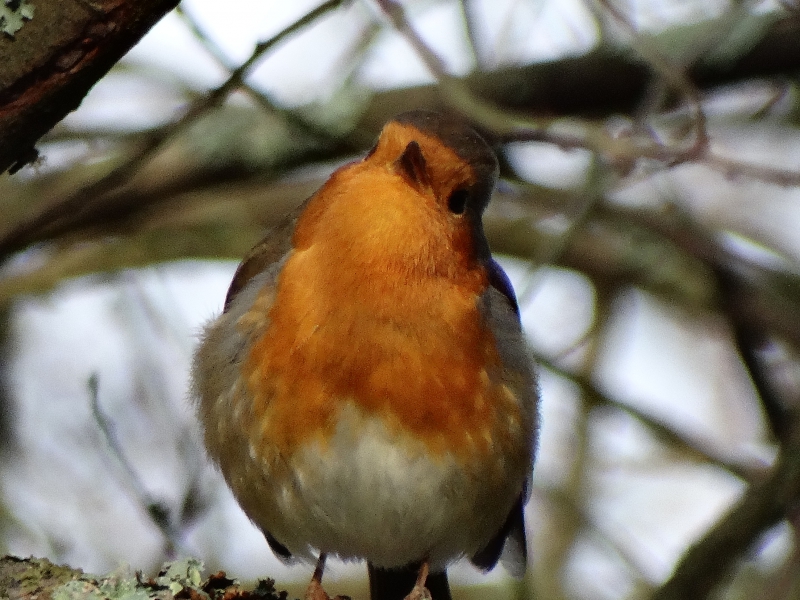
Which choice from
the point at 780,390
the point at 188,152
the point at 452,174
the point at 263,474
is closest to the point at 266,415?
the point at 263,474

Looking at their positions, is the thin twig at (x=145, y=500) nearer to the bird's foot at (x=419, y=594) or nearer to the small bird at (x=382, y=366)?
the small bird at (x=382, y=366)

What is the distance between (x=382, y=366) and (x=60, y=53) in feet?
4.21

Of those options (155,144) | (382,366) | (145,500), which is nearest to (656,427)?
(382,366)

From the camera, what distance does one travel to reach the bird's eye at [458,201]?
2994 mm

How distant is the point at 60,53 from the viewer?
193 centimetres

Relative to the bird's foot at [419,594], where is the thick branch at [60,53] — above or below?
above

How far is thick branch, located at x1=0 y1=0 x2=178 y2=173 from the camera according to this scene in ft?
6.23

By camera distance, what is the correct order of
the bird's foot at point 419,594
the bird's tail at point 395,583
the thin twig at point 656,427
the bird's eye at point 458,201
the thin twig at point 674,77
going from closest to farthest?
the bird's eye at point 458,201, the bird's foot at point 419,594, the thin twig at point 674,77, the bird's tail at point 395,583, the thin twig at point 656,427

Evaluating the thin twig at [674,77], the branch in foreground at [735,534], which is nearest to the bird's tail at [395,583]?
the branch in foreground at [735,534]

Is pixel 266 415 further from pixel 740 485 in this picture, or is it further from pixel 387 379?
pixel 740 485

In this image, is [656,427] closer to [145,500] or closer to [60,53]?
[145,500]

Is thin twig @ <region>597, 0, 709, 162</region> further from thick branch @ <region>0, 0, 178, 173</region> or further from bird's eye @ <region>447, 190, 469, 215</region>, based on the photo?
thick branch @ <region>0, 0, 178, 173</region>

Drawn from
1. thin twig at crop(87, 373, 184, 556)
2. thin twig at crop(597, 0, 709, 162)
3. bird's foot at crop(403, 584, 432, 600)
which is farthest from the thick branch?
thin twig at crop(597, 0, 709, 162)

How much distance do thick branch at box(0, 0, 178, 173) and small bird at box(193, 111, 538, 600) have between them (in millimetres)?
1065
